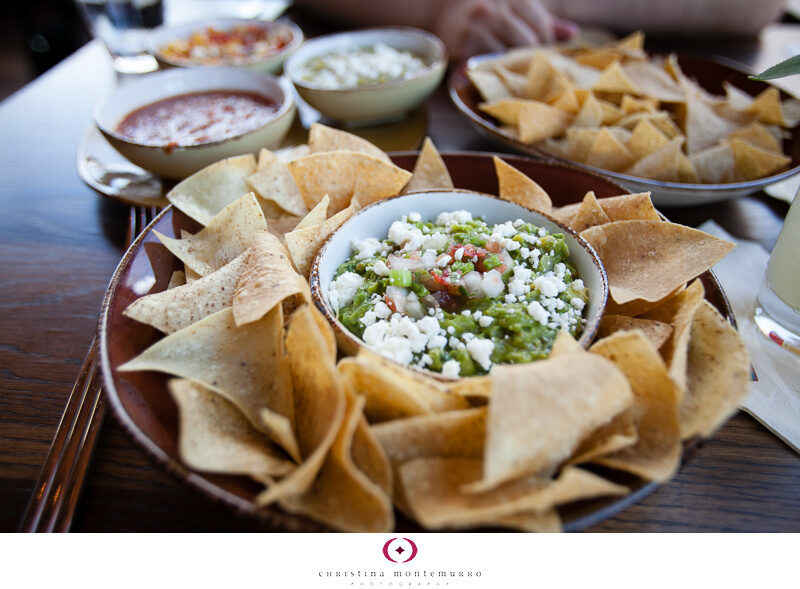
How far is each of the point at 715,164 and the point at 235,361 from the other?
1.78 m

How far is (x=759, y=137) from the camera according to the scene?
2.13 metres

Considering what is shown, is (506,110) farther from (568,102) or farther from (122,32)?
(122,32)

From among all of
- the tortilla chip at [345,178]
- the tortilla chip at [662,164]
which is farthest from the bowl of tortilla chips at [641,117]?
the tortilla chip at [345,178]

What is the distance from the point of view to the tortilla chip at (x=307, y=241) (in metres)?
1.48

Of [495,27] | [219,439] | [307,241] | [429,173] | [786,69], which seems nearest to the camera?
[219,439]

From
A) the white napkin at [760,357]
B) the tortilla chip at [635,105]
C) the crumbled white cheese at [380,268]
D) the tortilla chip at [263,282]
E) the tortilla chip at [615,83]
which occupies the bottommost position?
the white napkin at [760,357]

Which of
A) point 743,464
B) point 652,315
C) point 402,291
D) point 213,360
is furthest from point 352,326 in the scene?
point 743,464

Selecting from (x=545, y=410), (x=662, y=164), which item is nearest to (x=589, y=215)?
(x=662, y=164)

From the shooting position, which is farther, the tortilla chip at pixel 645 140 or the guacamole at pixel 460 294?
the tortilla chip at pixel 645 140

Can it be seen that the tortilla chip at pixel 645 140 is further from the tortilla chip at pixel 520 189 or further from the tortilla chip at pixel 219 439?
the tortilla chip at pixel 219 439

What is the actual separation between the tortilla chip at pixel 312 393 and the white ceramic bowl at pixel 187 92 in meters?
1.07

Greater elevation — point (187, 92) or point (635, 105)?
point (187, 92)

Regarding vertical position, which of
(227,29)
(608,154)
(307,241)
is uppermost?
(227,29)
